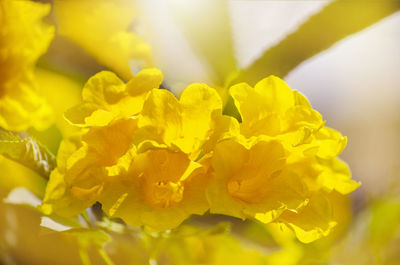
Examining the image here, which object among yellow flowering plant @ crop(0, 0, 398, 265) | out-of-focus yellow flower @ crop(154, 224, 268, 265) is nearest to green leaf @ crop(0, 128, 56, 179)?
yellow flowering plant @ crop(0, 0, 398, 265)

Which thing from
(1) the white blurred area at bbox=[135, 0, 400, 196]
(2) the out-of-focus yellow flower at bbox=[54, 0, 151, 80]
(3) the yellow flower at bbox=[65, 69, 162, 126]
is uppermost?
(2) the out-of-focus yellow flower at bbox=[54, 0, 151, 80]

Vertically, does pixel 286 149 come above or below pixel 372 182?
above

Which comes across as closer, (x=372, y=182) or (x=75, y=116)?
(x=75, y=116)

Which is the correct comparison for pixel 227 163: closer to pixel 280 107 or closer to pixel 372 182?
pixel 280 107

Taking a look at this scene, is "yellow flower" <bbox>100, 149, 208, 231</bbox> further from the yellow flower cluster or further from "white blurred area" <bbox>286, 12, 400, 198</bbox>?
"white blurred area" <bbox>286, 12, 400, 198</bbox>

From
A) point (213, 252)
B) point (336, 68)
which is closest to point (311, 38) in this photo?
point (336, 68)

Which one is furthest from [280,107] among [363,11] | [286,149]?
[363,11]

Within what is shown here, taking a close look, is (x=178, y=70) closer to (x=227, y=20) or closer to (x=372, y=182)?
(x=227, y=20)
